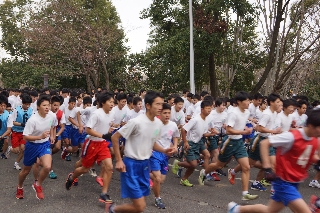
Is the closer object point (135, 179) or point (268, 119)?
point (135, 179)

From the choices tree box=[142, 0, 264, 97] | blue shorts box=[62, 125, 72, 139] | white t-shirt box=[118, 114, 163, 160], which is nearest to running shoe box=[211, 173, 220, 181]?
white t-shirt box=[118, 114, 163, 160]

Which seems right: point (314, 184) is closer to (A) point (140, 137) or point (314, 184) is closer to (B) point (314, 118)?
(B) point (314, 118)

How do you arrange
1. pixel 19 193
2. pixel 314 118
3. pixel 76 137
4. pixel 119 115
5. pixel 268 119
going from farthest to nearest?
pixel 76 137, pixel 119 115, pixel 268 119, pixel 19 193, pixel 314 118

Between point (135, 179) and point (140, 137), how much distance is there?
0.51m

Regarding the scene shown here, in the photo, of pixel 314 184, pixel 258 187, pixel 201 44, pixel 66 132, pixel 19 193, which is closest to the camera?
pixel 19 193

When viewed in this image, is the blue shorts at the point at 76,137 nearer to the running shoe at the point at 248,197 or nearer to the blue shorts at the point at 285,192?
the running shoe at the point at 248,197

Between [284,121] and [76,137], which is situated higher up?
[284,121]

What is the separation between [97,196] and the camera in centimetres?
682

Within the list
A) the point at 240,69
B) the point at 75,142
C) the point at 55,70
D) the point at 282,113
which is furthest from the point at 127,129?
the point at 55,70

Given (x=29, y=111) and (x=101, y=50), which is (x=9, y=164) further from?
(x=101, y=50)

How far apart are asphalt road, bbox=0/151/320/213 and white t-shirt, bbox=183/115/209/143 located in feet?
3.21

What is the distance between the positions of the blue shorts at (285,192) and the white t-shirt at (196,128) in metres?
3.28

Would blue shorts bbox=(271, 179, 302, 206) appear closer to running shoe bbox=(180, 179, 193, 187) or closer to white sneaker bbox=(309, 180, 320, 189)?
running shoe bbox=(180, 179, 193, 187)

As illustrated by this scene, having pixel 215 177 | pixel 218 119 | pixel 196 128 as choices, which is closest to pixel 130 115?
pixel 218 119
